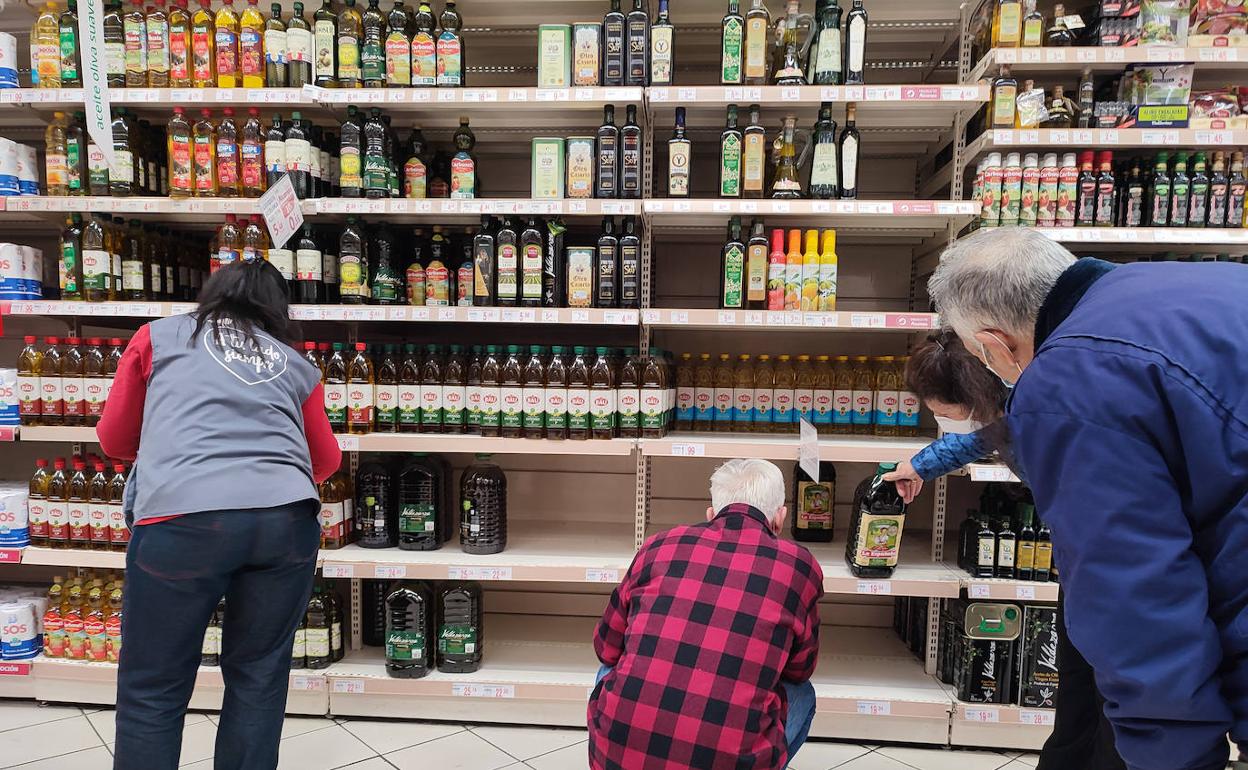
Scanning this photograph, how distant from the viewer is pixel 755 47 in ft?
8.73

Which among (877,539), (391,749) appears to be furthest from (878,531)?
(391,749)

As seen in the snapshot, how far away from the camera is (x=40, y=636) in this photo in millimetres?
3018

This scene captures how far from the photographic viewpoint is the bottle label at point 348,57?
9.02 feet

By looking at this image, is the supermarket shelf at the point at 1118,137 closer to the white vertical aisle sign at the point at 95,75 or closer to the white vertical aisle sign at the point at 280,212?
the white vertical aisle sign at the point at 280,212

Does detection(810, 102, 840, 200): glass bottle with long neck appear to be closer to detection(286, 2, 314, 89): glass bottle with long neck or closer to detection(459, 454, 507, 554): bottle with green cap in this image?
detection(459, 454, 507, 554): bottle with green cap

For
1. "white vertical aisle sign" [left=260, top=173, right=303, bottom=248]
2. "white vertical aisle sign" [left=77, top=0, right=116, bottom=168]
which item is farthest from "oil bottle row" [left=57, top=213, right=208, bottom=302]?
"white vertical aisle sign" [left=77, top=0, right=116, bottom=168]

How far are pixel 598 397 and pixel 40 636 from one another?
2644 millimetres

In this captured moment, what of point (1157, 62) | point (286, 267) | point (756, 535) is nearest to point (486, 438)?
point (286, 267)

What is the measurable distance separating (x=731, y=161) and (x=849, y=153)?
0.45 m

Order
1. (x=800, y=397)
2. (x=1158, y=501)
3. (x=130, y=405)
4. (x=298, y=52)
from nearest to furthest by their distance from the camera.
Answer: (x=1158, y=501)
(x=130, y=405)
(x=298, y=52)
(x=800, y=397)

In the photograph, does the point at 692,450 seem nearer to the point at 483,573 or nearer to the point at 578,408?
the point at 578,408

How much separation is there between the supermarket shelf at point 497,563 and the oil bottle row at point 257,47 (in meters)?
1.88

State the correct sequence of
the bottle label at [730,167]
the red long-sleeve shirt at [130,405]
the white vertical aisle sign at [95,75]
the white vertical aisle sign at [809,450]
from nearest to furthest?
the red long-sleeve shirt at [130,405] < the white vertical aisle sign at [809,450] < the white vertical aisle sign at [95,75] < the bottle label at [730,167]

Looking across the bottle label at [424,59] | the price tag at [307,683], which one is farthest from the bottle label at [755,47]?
the price tag at [307,683]
